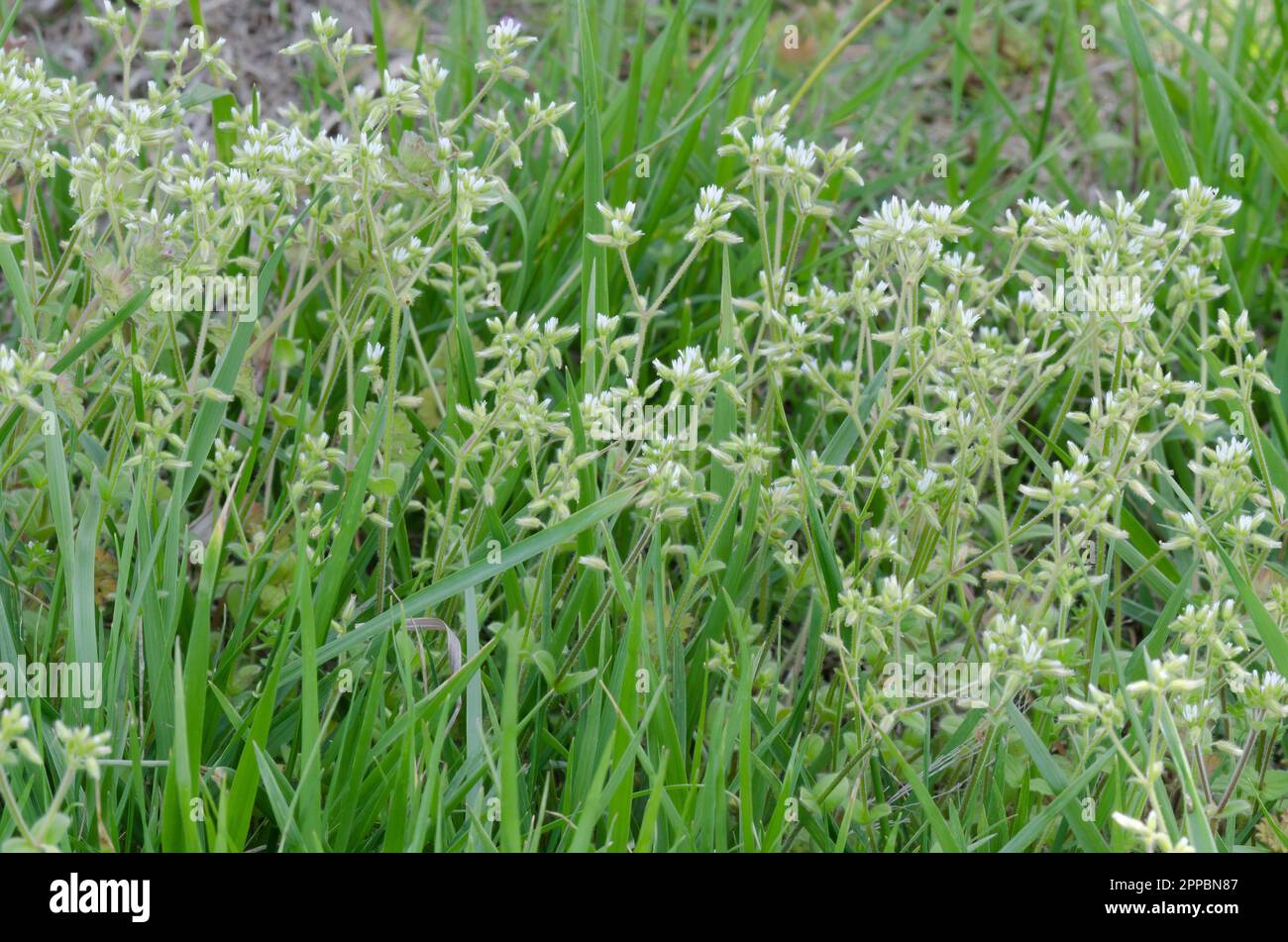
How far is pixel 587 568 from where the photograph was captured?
95.7 inches

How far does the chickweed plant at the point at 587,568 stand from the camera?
84.1 inches

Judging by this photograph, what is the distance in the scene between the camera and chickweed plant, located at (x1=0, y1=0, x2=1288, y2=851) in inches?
84.1

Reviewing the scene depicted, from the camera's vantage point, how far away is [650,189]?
3.67 meters

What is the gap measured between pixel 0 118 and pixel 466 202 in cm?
81

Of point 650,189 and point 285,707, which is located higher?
point 650,189
